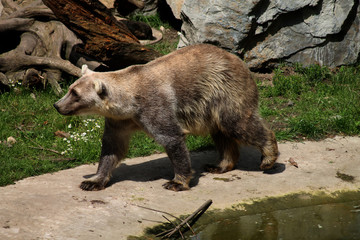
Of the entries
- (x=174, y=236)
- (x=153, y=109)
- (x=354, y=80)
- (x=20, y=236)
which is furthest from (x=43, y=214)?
(x=354, y=80)

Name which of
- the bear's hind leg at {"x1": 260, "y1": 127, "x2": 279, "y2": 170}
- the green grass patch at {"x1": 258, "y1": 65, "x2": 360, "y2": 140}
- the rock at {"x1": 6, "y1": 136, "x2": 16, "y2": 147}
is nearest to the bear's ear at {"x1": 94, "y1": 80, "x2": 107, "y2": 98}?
the bear's hind leg at {"x1": 260, "y1": 127, "x2": 279, "y2": 170}

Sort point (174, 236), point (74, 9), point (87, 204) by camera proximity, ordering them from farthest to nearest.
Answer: point (74, 9) < point (87, 204) < point (174, 236)

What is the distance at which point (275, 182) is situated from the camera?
613 cm

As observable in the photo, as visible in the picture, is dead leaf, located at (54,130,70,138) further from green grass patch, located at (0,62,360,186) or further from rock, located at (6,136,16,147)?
Result: rock, located at (6,136,16,147)

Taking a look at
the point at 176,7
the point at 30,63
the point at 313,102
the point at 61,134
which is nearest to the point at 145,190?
the point at 61,134

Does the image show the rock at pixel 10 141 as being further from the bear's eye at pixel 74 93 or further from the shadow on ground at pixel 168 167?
the bear's eye at pixel 74 93

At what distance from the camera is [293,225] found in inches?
206

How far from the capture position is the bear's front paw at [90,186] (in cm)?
581

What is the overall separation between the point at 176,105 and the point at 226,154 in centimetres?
104

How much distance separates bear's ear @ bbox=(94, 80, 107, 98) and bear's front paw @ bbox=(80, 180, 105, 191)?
982mm

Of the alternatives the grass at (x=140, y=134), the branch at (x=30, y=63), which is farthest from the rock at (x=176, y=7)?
the branch at (x=30, y=63)

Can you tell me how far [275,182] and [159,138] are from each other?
1476 millimetres

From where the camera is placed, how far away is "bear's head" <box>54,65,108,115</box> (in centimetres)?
571

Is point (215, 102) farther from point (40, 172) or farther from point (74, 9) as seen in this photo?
point (74, 9)
